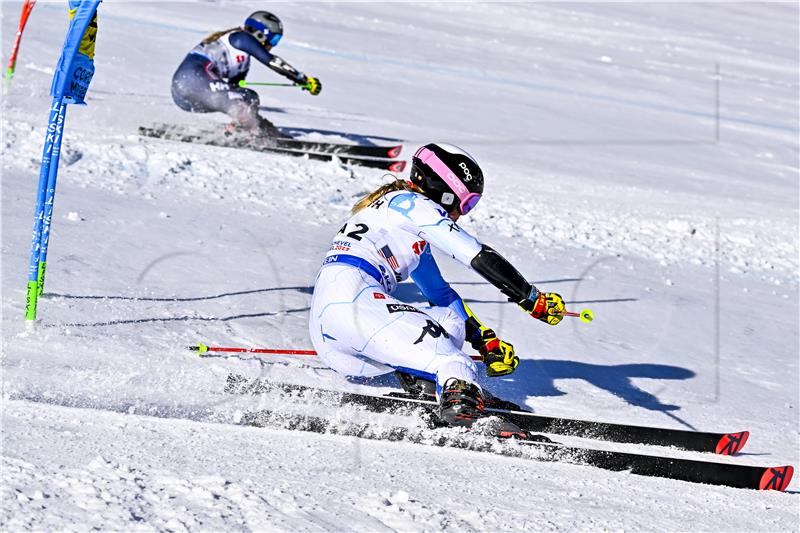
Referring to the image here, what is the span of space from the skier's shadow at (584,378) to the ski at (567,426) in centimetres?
60

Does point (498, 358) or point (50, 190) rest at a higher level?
point (50, 190)

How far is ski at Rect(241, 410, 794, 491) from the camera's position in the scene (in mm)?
4605

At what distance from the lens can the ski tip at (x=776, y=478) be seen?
471 centimetres

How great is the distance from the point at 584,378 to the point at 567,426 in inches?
51.8

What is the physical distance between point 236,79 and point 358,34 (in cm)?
1317

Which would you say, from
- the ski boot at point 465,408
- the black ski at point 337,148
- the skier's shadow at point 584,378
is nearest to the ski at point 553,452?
the ski boot at point 465,408

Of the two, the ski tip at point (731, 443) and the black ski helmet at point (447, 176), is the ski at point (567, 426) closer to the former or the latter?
the ski tip at point (731, 443)

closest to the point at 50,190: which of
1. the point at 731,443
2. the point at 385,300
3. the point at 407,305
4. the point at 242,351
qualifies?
the point at 242,351

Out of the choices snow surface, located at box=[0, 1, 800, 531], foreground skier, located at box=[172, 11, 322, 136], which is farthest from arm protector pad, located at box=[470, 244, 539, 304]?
foreground skier, located at box=[172, 11, 322, 136]

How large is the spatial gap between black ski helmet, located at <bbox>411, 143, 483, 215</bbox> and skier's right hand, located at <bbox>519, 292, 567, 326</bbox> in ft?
2.16

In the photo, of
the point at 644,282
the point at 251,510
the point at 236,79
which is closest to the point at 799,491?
the point at 251,510

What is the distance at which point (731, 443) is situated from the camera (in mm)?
5352

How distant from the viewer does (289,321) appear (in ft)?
20.9

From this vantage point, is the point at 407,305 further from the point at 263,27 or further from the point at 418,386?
the point at 263,27
